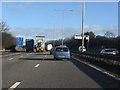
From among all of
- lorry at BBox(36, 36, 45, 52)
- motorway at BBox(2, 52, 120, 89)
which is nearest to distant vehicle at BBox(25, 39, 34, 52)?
lorry at BBox(36, 36, 45, 52)

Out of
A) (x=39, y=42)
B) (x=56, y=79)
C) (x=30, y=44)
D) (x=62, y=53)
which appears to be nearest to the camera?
(x=56, y=79)

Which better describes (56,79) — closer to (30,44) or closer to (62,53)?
(62,53)

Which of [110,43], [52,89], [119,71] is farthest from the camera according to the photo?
[110,43]

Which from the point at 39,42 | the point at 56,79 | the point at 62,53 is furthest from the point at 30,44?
the point at 56,79

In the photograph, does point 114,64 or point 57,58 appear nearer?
point 114,64

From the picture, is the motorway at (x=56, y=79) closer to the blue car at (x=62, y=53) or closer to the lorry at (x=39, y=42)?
the blue car at (x=62, y=53)

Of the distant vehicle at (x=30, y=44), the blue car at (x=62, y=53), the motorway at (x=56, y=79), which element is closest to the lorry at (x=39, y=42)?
the distant vehicle at (x=30, y=44)

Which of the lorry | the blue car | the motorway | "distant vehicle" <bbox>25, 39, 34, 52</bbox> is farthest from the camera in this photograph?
"distant vehicle" <bbox>25, 39, 34, 52</bbox>

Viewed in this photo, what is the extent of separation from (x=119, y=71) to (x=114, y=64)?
2.41m

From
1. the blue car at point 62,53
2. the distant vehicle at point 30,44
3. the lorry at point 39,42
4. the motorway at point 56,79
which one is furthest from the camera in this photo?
the distant vehicle at point 30,44

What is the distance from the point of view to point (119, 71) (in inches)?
769

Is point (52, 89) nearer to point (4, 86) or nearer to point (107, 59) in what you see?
point (4, 86)

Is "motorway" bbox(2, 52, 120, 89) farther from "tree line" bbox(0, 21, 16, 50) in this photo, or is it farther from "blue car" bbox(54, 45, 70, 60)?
"tree line" bbox(0, 21, 16, 50)

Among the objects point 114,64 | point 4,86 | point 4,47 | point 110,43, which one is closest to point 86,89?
point 4,86
